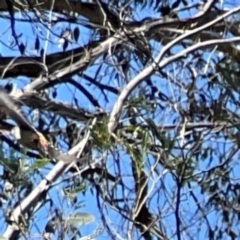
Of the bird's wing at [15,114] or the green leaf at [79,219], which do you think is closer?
the green leaf at [79,219]

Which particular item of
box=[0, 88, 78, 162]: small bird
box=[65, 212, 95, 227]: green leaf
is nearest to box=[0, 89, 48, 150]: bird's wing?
box=[0, 88, 78, 162]: small bird

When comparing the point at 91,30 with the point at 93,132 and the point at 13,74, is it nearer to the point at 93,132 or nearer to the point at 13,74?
the point at 13,74

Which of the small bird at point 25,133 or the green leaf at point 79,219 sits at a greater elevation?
the small bird at point 25,133

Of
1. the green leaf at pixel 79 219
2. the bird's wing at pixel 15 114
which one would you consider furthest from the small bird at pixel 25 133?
the green leaf at pixel 79 219

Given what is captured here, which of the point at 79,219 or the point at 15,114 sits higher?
the point at 15,114

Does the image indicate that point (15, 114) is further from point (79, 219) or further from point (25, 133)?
point (79, 219)

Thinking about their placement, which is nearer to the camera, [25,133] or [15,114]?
[15,114]

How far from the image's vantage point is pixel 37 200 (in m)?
3.55

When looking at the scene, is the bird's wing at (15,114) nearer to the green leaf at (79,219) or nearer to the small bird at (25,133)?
the small bird at (25,133)

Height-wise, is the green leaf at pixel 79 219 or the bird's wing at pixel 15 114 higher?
the bird's wing at pixel 15 114

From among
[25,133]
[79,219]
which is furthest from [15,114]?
[79,219]

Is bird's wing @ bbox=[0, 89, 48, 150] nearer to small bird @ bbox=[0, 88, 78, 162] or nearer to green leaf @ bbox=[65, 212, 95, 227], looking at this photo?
small bird @ bbox=[0, 88, 78, 162]

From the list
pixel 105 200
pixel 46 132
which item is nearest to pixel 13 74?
pixel 46 132

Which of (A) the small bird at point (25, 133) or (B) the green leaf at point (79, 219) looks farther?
(A) the small bird at point (25, 133)
